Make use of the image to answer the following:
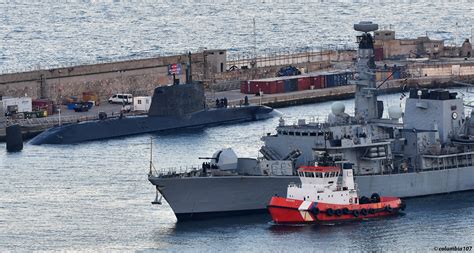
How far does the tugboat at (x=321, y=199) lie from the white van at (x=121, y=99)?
45.4 meters

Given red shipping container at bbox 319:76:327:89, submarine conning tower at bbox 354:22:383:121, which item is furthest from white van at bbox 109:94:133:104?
submarine conning tower at bbox 354:22:383:121

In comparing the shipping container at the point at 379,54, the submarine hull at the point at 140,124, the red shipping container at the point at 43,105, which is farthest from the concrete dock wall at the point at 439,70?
the red shipping container at the point at 43,105

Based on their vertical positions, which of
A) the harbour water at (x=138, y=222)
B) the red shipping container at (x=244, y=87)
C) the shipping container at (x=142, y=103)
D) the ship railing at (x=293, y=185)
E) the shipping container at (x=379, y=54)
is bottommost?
the harbour water at (x=138, y=222)

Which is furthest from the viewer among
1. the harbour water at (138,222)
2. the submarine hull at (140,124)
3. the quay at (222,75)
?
the quay at (222,75)

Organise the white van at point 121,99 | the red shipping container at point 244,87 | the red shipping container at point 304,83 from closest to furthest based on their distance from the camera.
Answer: the white van at point 121,99
the red shipping container at point 244,87
the red shipping container at point 304,83

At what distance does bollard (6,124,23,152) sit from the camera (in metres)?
102

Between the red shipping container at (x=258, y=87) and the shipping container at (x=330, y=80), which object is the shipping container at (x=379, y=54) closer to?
the shipping container at (x=330, y=80)

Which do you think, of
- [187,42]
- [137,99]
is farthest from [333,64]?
[187,42]

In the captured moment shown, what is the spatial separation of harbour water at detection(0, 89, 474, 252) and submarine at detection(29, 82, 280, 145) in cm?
921

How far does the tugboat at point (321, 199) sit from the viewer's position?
75500 mm

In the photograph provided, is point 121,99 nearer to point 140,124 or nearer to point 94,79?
point 94,79

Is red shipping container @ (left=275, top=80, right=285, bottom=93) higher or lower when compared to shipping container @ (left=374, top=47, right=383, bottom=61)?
lower

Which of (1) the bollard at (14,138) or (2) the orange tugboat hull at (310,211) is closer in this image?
(2) the orange tugboat hull at (310,211)

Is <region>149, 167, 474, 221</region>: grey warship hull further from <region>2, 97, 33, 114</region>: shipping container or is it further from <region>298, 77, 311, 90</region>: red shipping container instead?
<region>298, 77, 311, 90</region>: red shipping container
